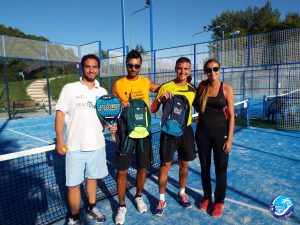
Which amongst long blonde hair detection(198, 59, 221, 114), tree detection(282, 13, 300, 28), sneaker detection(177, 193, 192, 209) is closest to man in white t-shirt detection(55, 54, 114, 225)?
long blonde hair detection(198, 59, 221, 114)

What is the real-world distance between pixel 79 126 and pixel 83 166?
→ 56 centimetres

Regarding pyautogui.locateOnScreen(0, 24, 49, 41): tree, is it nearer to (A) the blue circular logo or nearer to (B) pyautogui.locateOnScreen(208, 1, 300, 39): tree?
(B) pyautogui.locateOnScreen(208, 1, 300, 39): tree

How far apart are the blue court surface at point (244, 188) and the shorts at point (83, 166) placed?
29.8 inches

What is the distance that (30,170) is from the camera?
247 inches

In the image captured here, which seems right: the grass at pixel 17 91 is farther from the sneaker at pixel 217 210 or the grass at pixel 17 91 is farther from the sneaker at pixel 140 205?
the sneaker at pixel 217 210

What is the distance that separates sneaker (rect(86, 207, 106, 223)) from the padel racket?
1.42m

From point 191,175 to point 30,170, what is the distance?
3741mm

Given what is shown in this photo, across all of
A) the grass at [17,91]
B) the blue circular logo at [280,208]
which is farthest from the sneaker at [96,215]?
the grass at [17,91]

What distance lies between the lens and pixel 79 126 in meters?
3.43

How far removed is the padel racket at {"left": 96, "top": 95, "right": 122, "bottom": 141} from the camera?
3.41 meters

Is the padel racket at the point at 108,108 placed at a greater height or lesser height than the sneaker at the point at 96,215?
greater

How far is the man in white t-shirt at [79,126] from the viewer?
3.39 metres

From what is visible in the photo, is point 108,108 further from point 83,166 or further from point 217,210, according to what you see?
point 217,210

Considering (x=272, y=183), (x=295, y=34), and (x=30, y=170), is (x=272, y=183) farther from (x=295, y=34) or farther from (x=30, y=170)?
(x=295, y=34)
